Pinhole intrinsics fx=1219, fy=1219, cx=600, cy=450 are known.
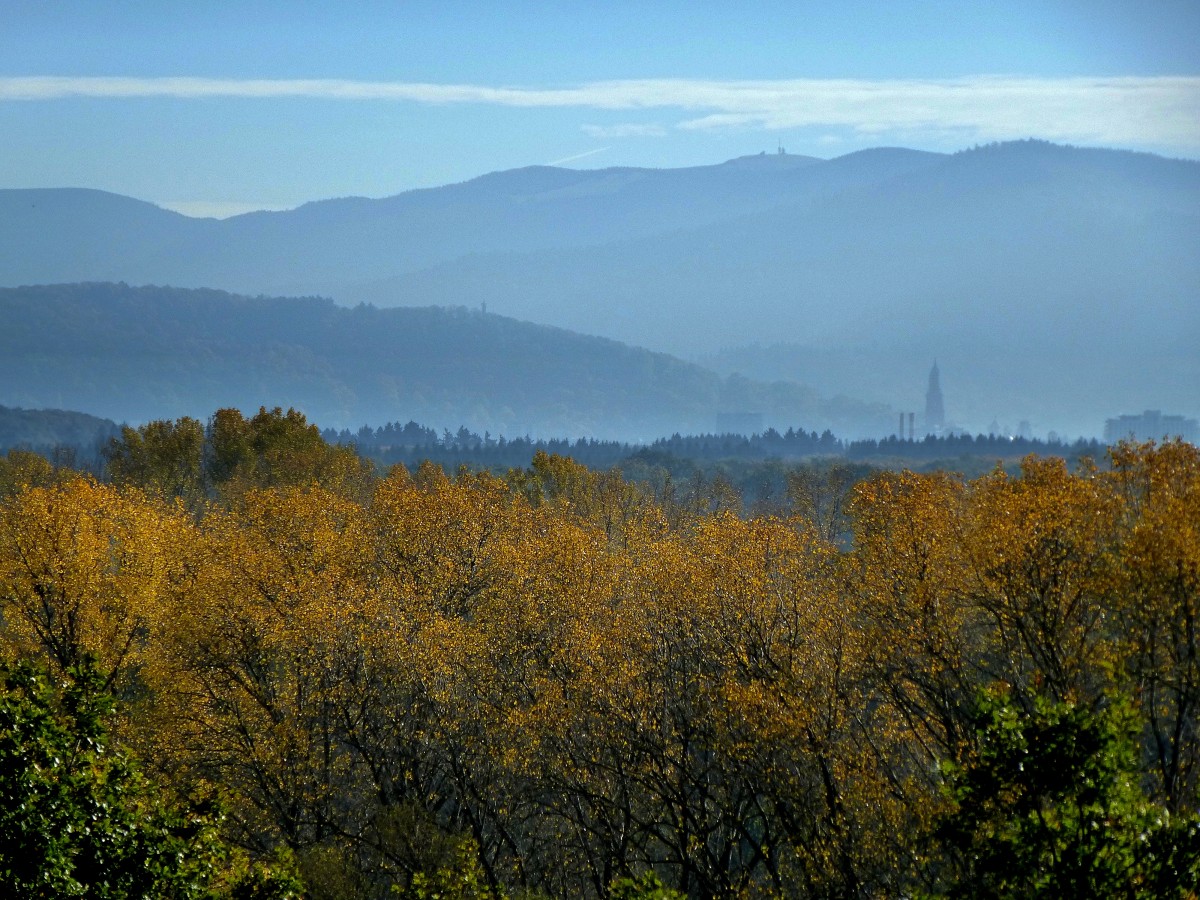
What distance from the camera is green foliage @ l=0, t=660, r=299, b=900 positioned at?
1952 cm

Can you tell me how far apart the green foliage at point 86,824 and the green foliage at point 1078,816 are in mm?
13089

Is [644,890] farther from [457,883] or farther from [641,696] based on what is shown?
[641,696]

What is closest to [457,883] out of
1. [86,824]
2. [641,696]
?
[641,696]

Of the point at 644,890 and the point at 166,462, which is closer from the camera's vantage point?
the point at 644,890

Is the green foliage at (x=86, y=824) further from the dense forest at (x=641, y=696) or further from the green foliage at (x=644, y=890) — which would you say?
the green foliage at (x=644, y=890)

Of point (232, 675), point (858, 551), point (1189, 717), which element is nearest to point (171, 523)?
point (232, 675)

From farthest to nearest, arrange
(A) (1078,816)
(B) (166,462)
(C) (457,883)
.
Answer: (B) (166,462) < (C) (457,883) < (A) (1078,816)

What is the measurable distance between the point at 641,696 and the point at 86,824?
20.0 metres

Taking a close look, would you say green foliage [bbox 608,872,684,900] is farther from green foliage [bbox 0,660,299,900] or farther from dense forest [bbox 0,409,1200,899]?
green foliage [bbox 0,660,299,900]

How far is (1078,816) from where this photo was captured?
18.8 metres

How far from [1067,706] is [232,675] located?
3632 centimetres

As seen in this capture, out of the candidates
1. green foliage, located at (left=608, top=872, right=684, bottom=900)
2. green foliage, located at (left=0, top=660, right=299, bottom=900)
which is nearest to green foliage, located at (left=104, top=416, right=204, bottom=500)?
green foliage, located at (left=0, top=660, right=299, bottom=900)

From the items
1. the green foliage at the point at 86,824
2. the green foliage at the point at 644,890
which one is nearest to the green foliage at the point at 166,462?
the green foliage at the point at 86,824

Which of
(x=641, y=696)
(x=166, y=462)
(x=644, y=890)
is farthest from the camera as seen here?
(x=166, y=462)
